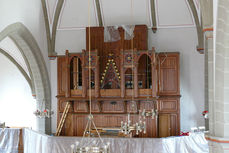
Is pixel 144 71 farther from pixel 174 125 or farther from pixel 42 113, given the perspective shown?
pixel 42 113

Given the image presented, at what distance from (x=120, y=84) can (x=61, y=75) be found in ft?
9.90

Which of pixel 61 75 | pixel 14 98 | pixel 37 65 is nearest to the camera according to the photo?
pixel 37 65

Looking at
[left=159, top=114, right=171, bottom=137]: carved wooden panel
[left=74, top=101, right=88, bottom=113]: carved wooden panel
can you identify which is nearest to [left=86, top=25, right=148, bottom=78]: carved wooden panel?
[left=74, top=101, right=88, bottom=113]: carved wooden panel

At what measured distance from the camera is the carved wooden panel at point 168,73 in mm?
15148

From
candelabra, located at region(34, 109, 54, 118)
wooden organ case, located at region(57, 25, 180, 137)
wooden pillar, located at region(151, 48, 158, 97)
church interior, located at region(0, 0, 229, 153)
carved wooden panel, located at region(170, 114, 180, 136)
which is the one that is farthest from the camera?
carved wooden panel, located at region(170, 114, 180, 136)

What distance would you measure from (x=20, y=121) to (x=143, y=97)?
860cm

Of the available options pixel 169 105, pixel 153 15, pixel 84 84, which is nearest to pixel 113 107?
pixel 84 84

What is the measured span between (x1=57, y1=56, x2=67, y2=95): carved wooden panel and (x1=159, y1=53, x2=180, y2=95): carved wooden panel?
14.9 ft

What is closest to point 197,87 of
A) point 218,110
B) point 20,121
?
point 218,110

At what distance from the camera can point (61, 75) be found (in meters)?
16.0

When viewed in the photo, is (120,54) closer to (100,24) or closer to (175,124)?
(100,24)

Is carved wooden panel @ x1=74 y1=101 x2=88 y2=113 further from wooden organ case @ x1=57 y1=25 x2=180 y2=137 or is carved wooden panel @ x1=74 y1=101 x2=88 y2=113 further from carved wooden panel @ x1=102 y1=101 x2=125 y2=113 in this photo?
carved wooden panel @ x1=102 y1=101 x2=125 y2=113

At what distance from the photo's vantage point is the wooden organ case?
14844mm

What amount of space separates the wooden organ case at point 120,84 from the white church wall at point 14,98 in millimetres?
4257
